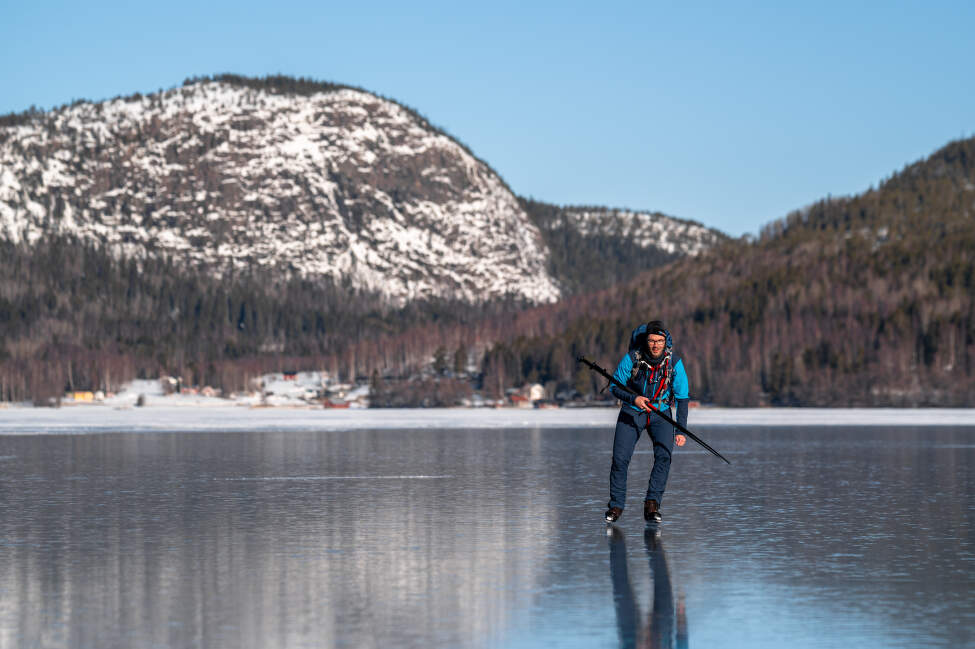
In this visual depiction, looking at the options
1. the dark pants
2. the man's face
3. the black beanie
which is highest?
the black beanie

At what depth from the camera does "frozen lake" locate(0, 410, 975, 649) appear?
49.3ft

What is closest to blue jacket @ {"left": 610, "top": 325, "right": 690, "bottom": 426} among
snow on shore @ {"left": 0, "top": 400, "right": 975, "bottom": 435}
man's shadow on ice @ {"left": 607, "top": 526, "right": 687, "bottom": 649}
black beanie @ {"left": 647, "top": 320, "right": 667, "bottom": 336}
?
black beanie @ {"left": 647, "top": 320, "right": 667, "bottom": 336}

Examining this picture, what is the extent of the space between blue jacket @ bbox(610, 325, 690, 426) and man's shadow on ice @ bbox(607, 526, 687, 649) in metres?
3.93

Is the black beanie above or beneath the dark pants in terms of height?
above

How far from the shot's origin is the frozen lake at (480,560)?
15.0 meters

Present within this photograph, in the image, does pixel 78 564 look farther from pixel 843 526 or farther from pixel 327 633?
pixel 843 526

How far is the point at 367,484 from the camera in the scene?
115 feet

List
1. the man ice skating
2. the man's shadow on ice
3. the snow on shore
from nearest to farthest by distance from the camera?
the man's shadow on ice < the man ice skating < the snow on shore

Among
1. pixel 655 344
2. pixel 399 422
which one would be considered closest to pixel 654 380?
pixel 655 344

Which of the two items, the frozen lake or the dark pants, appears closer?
the frozen lake

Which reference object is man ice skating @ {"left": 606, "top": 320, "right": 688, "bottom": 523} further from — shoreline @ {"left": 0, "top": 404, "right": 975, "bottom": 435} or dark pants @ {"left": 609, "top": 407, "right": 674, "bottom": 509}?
shoreline @ {"left": 0, "top": 404, "right": 975, "bottom": 435}

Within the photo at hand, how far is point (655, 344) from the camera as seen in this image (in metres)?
24.2

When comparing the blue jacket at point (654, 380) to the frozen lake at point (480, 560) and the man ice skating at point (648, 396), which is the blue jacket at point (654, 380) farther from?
the frozen lake at point (480, 560)

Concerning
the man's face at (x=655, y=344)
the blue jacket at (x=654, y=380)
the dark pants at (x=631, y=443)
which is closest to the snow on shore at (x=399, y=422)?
the dark pants at (x=631, y=443)
